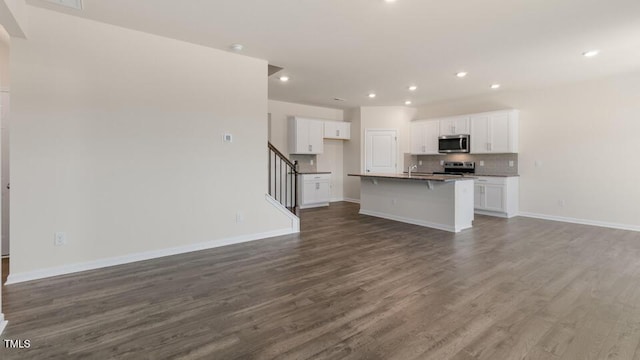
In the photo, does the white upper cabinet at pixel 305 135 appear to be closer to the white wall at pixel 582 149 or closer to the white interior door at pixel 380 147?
the white interior door at pixel 380 147

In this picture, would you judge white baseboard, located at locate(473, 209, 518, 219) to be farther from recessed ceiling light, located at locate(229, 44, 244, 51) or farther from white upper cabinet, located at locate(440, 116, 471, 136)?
recessed ceiling light, located at locate(229, 44, 244, 51)

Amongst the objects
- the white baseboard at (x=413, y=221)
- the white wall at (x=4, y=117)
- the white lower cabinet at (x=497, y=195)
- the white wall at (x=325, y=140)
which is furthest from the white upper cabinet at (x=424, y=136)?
the white wall at (x=4, y=117)

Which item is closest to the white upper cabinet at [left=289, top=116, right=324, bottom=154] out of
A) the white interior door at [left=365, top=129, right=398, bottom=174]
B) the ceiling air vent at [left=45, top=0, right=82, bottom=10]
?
the white interior door at [left=365, top=129, right=398, bottom=174]

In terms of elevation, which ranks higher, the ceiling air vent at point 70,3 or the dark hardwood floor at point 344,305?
the ceiling air vent at point 70,3

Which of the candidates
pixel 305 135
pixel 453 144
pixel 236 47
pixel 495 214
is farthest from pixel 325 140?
pixel 236 47

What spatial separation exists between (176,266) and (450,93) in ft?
20.6

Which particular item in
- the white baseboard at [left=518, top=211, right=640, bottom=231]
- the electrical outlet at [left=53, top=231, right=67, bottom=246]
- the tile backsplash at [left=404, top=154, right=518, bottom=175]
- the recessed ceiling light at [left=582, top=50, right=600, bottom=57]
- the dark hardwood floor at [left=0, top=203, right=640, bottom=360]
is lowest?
the dark hardwood floor at [left=0, top=203, right=640, bottom=360]

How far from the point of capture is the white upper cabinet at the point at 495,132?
20.8 feet

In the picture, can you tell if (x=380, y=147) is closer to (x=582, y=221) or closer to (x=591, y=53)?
(x=582, y=221)

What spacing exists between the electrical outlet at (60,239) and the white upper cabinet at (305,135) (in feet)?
16.6

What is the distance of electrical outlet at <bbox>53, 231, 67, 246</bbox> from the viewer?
315cm

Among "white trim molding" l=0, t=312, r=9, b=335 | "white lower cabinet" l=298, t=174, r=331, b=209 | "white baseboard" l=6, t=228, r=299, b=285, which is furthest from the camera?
"white lower cabinet" l=298, t=174, r=331, b=209

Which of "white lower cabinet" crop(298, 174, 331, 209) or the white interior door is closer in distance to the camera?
"white lower cabinet" crop(298, 174, 331, 209)

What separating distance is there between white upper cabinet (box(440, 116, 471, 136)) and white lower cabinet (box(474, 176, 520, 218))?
127cm
